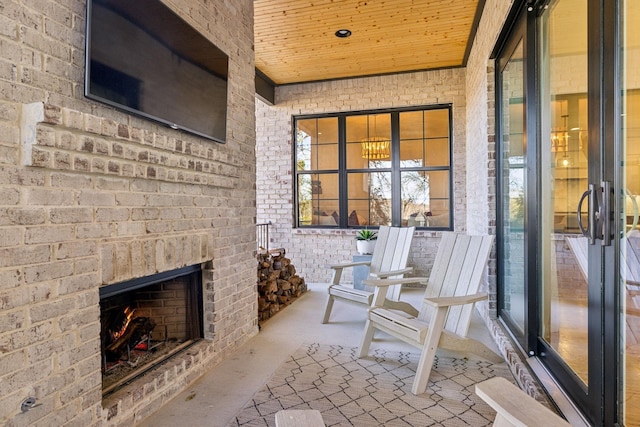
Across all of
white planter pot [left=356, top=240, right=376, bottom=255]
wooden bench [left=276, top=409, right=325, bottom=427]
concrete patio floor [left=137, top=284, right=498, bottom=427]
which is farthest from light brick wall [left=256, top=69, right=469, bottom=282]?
wooden bench [left=276, top=409, right=325, bottom=427]

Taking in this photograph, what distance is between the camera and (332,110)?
5.80m

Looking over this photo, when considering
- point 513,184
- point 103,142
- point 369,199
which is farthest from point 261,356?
point 369,199

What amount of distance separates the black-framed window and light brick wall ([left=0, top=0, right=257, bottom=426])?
11.6 feet

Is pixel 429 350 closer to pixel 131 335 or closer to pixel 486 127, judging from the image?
pixel 131 335

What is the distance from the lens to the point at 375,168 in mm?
5727

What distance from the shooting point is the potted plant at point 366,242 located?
5.18 m

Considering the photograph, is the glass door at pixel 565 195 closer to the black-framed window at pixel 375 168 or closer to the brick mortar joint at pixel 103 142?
the brick mortar joint at pixel 103 142

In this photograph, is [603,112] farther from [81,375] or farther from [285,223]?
[285,223]

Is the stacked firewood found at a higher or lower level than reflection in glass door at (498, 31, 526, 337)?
lower

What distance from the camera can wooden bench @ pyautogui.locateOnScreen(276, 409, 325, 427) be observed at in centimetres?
94

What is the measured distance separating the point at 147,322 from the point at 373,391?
1.55 metres

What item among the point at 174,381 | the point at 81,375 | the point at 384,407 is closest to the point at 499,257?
the point at 384,407

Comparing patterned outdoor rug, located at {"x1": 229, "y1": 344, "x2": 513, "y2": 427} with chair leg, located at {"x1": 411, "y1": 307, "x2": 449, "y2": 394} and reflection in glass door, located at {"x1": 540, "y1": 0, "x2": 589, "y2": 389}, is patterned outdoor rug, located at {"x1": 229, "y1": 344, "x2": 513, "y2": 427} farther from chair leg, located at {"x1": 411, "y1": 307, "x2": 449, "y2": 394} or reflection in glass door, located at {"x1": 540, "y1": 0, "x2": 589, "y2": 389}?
reflection in glass door, located at {"x1": 540, "y1": 0, "x2": 589, "y2": 389}

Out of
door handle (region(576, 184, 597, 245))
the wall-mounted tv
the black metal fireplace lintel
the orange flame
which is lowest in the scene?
the orange flame
